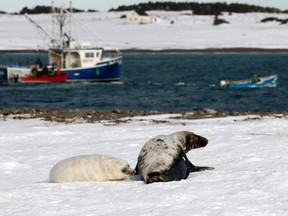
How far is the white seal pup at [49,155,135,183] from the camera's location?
31.6 feet

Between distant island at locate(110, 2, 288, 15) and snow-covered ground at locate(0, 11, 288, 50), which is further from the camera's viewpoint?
distant island at locate(110, 2, 288, 15)

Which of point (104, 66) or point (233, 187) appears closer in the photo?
point (233, 187)

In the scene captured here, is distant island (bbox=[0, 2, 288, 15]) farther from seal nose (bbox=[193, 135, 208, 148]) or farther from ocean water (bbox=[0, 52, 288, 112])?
seal nose (bbox=[193, 135, 208, 148])

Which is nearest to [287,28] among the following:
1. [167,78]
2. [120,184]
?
[167,78]

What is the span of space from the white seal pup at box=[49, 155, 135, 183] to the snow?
0.16 metres

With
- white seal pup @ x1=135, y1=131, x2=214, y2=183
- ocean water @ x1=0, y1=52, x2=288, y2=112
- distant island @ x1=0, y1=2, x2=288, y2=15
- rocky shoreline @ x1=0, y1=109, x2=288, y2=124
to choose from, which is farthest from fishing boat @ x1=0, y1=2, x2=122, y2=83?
distant island @ x1=0, y1=2, x2=288, y2=15

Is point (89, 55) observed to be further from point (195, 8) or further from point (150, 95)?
point (195, 8)

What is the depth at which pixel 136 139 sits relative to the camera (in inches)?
558

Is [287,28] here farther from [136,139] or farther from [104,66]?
[136,139]

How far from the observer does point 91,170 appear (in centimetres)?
963

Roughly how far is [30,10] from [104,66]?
12473 cm

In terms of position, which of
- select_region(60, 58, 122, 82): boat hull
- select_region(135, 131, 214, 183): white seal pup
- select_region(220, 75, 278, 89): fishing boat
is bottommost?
select_region(60, 58, 122, 82): boat hull

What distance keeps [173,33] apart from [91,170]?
115676 mm

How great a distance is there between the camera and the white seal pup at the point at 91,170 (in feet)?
31.6
